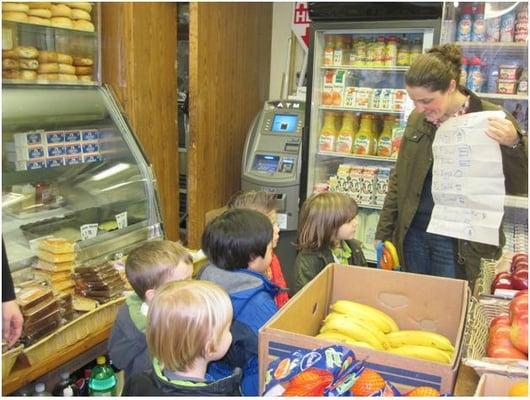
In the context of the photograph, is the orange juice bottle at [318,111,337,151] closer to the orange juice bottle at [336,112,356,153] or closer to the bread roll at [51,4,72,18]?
the orange juice bottle at [336,112,356,153]

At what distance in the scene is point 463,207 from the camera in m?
2.13

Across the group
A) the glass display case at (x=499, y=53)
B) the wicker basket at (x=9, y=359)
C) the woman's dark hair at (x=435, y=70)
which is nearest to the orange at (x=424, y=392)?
the woman's dark hair at (x=435, y=70)

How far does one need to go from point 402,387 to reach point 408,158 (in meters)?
1.49

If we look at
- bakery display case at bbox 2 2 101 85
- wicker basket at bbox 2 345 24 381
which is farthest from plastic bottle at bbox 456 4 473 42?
wicker basket at bbox 2 345 24 381

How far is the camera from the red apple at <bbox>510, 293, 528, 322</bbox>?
3.94 ft

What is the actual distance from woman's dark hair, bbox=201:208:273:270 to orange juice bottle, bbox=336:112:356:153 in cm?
223

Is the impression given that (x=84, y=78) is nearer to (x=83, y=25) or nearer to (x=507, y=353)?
(x=83, y=25)

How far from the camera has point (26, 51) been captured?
110 inches

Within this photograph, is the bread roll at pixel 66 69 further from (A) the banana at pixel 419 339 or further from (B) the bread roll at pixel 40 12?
(A) the banana at pixel 419 339

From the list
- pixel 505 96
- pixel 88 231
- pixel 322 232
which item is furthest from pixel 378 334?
pixel 505 96

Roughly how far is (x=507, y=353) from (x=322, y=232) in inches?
44.5

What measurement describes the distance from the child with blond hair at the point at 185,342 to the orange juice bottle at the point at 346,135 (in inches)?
109

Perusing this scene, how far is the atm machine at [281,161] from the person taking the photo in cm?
402

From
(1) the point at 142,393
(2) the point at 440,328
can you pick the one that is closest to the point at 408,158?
(2) the point at 440,328
